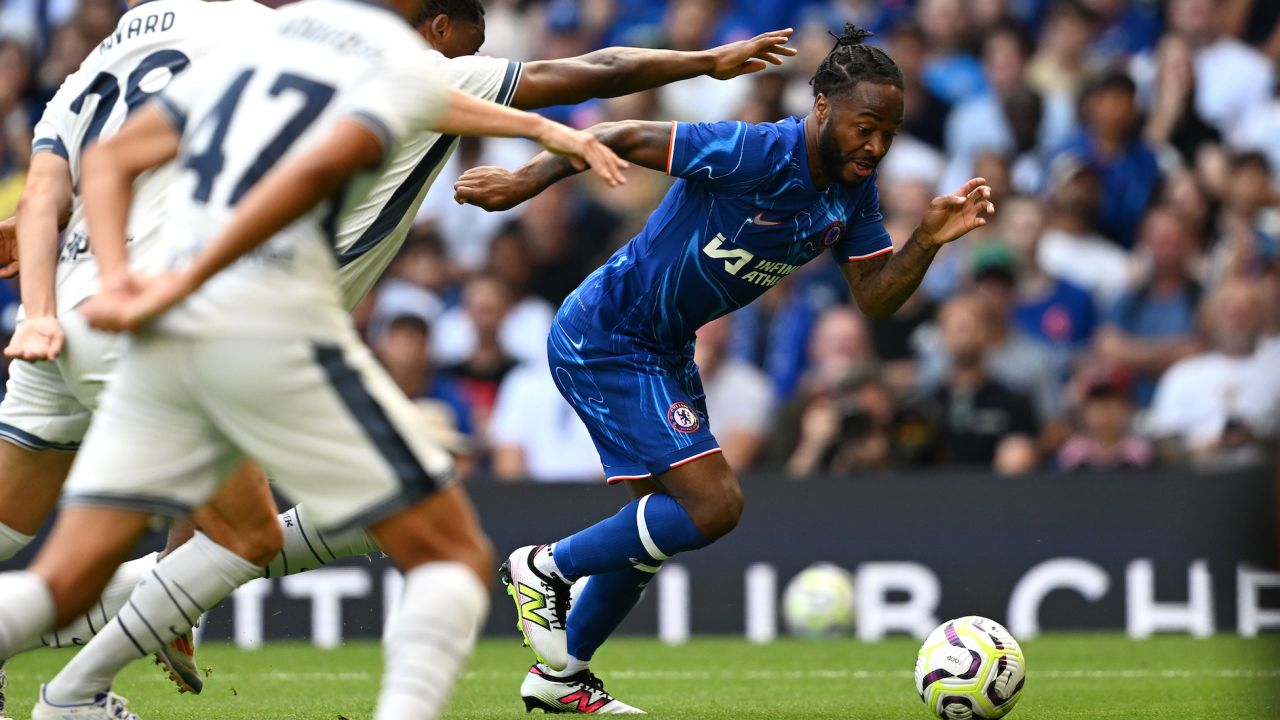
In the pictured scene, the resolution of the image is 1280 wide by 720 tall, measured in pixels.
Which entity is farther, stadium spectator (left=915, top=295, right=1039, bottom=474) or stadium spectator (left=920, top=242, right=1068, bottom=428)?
stadium spectator (left=920, top=242, right=1068, bottom=428)

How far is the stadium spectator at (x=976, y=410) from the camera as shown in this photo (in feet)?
37.9

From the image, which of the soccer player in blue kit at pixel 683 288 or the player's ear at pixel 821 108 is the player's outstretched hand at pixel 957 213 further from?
the player's ear at pixel 821 108

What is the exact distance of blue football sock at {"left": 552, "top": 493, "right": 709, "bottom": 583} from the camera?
21.8 feet

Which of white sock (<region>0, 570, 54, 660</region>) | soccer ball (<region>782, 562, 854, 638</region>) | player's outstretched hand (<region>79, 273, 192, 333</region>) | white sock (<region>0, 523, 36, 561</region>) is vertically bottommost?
soccer ball (<region>782, 562, 854, 638</region>)

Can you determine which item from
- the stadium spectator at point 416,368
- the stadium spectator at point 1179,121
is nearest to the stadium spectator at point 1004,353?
the stadium spectator at point 1179,121

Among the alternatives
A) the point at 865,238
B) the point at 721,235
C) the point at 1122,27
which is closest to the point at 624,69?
the point at 721,235

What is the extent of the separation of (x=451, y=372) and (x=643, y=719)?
583cm

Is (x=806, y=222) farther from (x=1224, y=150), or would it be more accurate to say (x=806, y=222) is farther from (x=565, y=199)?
(x=1224, y=150)

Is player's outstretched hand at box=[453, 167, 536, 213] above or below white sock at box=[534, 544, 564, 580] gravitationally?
above

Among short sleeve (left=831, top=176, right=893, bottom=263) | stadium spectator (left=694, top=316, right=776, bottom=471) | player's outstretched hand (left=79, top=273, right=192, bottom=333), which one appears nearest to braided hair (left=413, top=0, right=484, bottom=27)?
short sleeve (left=831, top=176, right=893, bottom=263)

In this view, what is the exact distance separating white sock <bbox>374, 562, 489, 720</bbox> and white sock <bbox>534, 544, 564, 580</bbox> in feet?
8.49

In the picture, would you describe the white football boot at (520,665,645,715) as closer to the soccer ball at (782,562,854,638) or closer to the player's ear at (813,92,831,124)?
the player's ear at (813,92,831,124)

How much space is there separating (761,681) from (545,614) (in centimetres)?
187

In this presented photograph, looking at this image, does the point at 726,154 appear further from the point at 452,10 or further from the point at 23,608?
the point at 23,608
